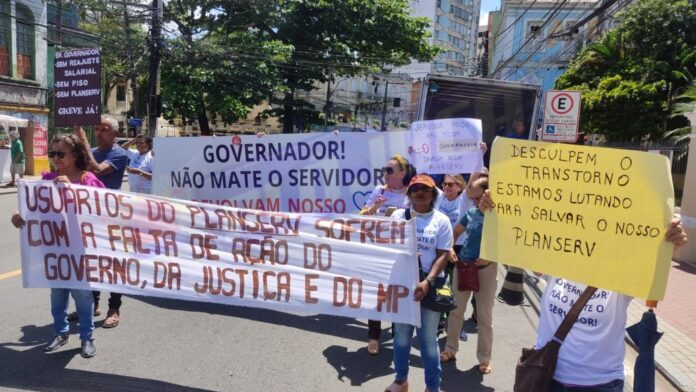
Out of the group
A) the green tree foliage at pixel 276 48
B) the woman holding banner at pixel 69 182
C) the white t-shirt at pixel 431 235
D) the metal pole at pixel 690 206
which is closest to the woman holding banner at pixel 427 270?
the white t-shirt at pixel 431 235

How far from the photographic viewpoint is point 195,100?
22.3 m

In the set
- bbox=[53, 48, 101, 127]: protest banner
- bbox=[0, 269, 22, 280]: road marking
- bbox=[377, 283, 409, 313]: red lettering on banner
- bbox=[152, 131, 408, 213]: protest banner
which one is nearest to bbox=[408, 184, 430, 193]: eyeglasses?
bbox=[377, 283, 409, 313]: red lettering on banner

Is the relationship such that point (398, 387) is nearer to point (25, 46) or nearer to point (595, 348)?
point (595, 348)

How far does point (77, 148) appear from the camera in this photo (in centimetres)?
415

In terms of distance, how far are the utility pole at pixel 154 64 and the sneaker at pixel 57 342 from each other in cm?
1610

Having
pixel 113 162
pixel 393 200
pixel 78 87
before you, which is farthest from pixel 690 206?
pixel 78 87

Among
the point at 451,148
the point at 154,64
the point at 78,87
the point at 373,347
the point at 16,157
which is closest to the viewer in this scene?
the point at 373,347

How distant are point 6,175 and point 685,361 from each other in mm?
19248

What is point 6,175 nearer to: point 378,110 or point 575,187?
point 575,187

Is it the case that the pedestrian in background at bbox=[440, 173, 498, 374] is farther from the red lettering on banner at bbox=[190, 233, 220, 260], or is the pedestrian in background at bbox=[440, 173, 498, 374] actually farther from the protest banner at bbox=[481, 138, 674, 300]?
the red lettering on banner at bbox=[190, 233, 220, 260]

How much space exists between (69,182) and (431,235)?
2762mm

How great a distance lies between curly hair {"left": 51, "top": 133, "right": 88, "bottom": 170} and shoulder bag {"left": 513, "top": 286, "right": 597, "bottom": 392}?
11.8ft

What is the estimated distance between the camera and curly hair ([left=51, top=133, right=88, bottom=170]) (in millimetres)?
4078

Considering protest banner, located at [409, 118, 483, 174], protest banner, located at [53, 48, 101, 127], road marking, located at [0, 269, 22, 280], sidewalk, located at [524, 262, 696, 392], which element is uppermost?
protest banner, located at [53, 48, 101, 127]
